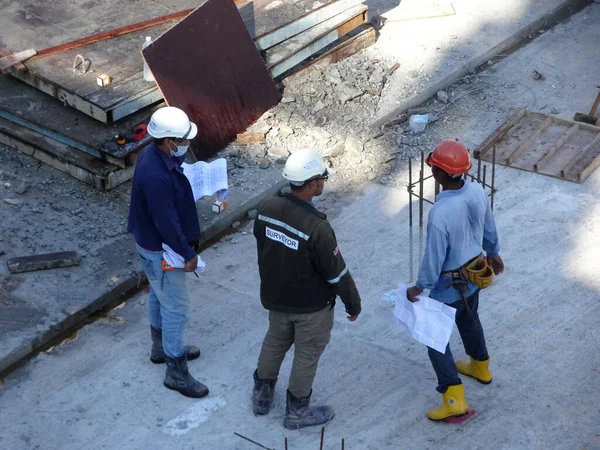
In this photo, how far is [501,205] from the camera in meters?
8.41

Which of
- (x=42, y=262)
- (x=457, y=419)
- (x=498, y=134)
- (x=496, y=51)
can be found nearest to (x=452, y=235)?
(x=457, y=419)

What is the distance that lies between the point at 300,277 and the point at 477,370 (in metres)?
1.61

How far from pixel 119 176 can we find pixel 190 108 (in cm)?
98

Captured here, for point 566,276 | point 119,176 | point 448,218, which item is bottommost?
point 566,276

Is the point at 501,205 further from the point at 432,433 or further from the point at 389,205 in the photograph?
the point at 432,433

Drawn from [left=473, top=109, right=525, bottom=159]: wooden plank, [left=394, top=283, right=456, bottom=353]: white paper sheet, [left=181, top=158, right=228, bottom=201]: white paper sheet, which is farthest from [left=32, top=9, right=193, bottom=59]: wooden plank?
[left=394, top=283, right=456, bottom=353]: white paper sheet

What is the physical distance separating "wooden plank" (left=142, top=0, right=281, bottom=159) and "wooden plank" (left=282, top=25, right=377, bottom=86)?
2.02ft

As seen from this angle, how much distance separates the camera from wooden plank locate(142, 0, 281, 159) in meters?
8.76

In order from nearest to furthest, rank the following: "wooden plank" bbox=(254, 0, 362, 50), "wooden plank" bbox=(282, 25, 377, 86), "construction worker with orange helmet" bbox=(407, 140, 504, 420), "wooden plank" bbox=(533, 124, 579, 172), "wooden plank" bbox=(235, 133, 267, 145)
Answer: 1. "construction worker with orange helmet" bbox=(407, 140, 504, 420)
2. "wooden plank" bbox=(533, 124, 579, 172)
3. "wooden plank" bbox=(235, 133, 267, 145)
4. "wooden plank" bbox=(254, 0, 362, 50)
5. "wooden plank" bbox=(282, 25, 377, 86)

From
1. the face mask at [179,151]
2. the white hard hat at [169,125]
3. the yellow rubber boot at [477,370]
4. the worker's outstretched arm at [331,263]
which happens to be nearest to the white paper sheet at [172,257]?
the face mask at [179,151]

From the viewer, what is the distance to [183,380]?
6.40m

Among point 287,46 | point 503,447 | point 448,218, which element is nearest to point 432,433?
point 503,447

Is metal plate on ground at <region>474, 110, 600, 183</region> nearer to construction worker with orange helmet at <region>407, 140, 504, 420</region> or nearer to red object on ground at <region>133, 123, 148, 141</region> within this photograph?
construction worker with orange helmet at <region>407, 140, 504, 420</region>

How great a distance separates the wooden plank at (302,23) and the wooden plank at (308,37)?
62 millimetres
